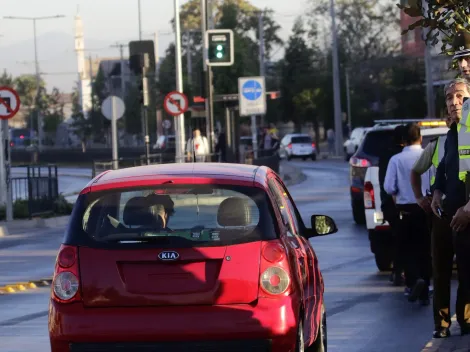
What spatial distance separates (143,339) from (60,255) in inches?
28.1

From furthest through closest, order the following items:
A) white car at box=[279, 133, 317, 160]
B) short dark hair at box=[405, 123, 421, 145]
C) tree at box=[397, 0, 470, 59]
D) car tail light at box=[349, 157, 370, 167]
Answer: white car at box=[279, 133, 317, 160] → car tail light at box=[349, 157, 370, 167] → short dark hair at box=[405, 123, 421, 145] → tree at box=[397, 0, 470, 59]

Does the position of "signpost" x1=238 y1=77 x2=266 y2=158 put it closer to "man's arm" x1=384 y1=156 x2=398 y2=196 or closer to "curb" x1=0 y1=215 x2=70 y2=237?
"curb" x1=0 y1=215 x2=70 y2=237

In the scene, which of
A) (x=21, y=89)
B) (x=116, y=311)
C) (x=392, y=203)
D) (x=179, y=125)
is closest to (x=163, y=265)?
(x=116, y=311)

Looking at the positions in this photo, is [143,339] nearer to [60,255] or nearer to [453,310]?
[60,255]

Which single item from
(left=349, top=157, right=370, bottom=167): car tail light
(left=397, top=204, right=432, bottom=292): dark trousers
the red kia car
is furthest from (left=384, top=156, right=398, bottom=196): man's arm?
(left=349, top=157, right=370, bottom=167): car tail light

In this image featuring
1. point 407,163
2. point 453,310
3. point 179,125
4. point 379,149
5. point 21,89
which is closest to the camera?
point 453,310

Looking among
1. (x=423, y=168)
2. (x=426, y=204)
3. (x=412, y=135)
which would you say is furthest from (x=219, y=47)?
(x=426, y=204)

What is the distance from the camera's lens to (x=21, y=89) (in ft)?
525

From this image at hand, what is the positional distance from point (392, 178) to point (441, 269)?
2.83 m

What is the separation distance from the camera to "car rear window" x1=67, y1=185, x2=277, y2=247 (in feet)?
23.8

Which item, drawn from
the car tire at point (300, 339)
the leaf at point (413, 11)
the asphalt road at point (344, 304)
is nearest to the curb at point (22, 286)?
the asphalt road at point (344, 304)

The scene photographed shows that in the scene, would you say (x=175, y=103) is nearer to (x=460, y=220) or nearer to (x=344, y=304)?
(x=344, y=304)

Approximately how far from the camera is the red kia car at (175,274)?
706cm

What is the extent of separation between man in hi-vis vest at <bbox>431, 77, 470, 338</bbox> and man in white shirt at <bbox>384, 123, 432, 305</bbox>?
2.73 meters
